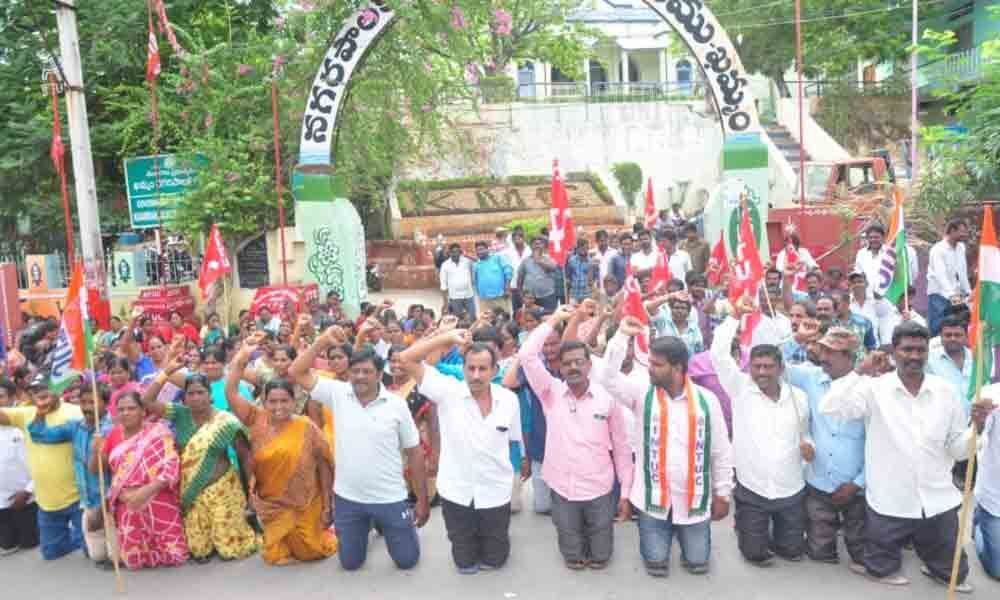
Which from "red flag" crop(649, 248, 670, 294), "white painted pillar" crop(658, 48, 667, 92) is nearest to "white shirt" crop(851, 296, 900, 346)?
"red flag" crop(649, 248, 670, 294)

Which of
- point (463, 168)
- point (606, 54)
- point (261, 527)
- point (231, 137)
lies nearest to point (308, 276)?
point (231, 137)

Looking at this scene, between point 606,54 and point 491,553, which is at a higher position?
point 606,54

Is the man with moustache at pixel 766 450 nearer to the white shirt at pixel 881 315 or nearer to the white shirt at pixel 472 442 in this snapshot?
the white shirt at pixel 472 442

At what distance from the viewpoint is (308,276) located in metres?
12.8

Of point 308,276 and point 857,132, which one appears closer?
point 308,276

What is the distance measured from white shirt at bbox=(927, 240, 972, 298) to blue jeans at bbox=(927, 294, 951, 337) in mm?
74

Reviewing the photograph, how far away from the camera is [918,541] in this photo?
15.9 ft

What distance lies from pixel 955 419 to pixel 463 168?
63.4 feet

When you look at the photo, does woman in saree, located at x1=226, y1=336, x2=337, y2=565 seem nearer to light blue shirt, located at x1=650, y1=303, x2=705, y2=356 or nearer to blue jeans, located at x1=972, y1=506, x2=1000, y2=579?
light blue shirt, located at x1=650, y1=303, x2=705, y2=356

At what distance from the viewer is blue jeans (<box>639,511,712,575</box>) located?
17.0ft

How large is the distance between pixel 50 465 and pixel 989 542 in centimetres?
566

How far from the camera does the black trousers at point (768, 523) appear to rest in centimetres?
518

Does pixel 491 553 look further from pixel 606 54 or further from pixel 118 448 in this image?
pixel 606 54

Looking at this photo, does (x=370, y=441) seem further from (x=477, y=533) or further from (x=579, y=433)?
(x=579, y=433)
